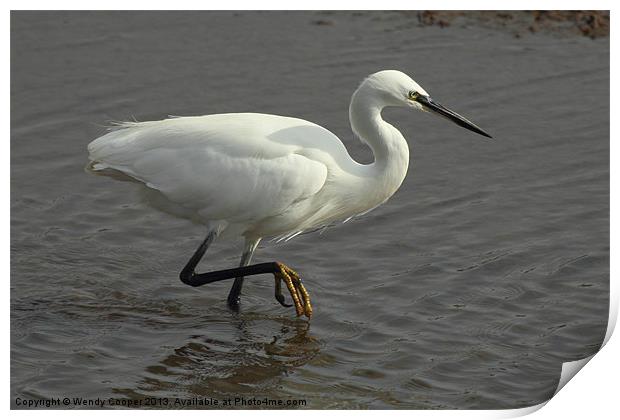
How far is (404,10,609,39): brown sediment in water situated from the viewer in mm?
10906

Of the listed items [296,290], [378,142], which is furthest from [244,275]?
[378,142]

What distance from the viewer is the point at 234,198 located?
627 cm

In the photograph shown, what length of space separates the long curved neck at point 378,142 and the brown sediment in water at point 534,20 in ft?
16.0

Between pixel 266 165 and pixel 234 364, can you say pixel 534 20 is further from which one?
pixel 234 364

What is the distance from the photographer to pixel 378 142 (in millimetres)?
6387

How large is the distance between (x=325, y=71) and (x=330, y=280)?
3.15 m

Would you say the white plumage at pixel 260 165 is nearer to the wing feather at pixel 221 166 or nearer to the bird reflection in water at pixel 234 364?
the wing feather at pixel 221 166

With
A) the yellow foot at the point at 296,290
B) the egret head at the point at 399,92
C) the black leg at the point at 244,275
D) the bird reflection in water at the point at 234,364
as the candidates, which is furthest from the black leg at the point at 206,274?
the egret head at the point at 399,92

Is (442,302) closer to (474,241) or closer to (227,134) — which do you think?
(474,241)

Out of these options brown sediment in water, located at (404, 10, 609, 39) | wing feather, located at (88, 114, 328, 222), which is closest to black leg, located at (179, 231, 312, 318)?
wing feather, located at (88, 114, 328, 222)

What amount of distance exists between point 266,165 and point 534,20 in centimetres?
583

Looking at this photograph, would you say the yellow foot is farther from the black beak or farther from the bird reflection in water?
the black beak

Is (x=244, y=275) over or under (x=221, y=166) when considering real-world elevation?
under

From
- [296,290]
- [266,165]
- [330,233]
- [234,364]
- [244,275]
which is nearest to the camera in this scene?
[234,364]
